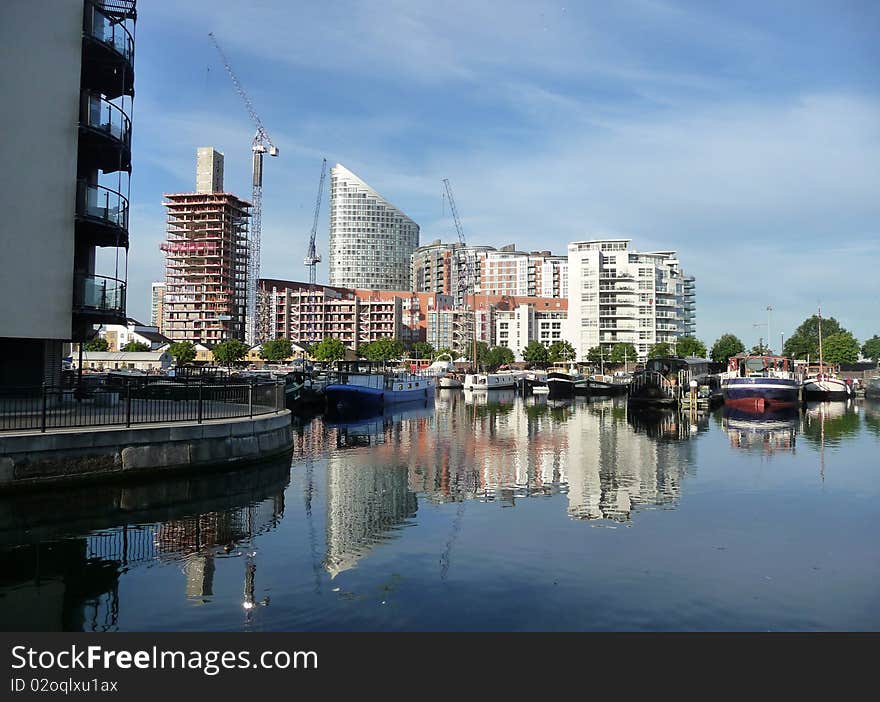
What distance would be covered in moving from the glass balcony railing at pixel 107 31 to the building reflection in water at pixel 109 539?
22389mm

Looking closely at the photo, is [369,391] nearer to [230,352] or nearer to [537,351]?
[230,352]

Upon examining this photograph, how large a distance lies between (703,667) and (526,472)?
20.5m

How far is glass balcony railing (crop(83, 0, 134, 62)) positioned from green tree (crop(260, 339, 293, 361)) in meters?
121

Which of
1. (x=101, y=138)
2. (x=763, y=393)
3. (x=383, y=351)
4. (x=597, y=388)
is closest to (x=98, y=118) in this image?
(x=101, y=138)

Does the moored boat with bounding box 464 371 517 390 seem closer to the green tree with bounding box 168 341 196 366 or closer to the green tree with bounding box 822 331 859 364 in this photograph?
the green tree with bounding box 168 341 196 366

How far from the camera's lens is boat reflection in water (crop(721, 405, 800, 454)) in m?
44.4

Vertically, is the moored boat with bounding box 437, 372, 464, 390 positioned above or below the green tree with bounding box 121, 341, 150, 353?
below

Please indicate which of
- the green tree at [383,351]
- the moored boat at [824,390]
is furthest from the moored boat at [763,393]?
the green tree at [383,351]

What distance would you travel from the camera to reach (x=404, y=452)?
38719mm

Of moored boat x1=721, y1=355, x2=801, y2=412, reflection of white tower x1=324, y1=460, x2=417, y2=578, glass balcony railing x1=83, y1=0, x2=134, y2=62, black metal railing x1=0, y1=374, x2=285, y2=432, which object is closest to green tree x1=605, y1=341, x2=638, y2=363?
moored boat x1=721, y1=355, x2=801, y2=412

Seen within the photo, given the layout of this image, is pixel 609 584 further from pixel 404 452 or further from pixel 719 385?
pixel 719 385

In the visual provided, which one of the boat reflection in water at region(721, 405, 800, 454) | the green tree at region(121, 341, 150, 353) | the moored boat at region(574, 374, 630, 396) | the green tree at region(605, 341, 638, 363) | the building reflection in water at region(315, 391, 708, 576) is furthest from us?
the green tree at region(605, 341, 638, 363)

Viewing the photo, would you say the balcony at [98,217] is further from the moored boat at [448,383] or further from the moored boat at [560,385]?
the moored boat at [448,383]

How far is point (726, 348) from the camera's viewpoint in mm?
193125
